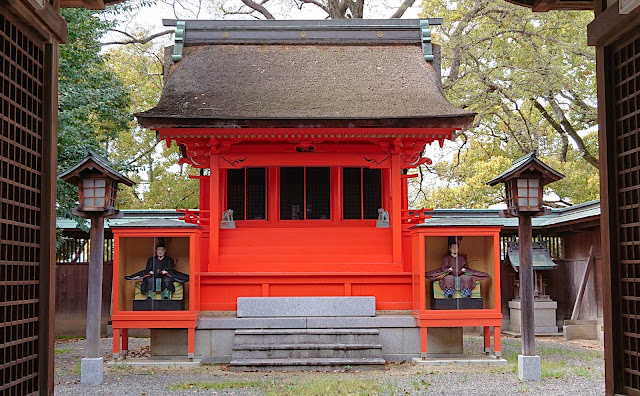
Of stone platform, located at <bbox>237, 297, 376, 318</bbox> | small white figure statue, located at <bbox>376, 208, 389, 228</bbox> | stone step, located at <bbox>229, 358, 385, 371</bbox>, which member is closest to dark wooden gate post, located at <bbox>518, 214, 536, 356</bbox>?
stone step, located at <bbox>229, 358, 385, 371</bbox>

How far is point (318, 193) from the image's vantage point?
13961 mm

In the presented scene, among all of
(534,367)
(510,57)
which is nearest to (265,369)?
(534,367)

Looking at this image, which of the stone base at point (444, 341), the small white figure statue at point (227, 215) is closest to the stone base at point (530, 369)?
the stone base at point (444, 341)

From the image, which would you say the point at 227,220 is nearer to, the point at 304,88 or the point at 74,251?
the point at 304,88

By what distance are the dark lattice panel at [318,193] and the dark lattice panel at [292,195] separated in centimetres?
13

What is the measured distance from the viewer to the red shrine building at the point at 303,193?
37.3 feet

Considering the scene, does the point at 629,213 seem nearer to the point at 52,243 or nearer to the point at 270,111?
the point at 52,243

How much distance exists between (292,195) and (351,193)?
1128mm

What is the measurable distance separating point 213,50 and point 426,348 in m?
7.30

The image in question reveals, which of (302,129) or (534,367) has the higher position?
(302,129)

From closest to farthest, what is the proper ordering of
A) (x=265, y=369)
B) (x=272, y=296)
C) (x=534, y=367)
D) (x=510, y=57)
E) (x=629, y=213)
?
1. (x=629, y=213)
2. (x=534, y=367)
3. (x=265, y=369)
4. (x=272, y=296)
5. (x=510, y=57)

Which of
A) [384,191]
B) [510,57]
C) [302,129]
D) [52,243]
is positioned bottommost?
[52,243]

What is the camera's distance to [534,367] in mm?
9445

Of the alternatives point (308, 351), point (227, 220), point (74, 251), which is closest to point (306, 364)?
point (308, 351)
